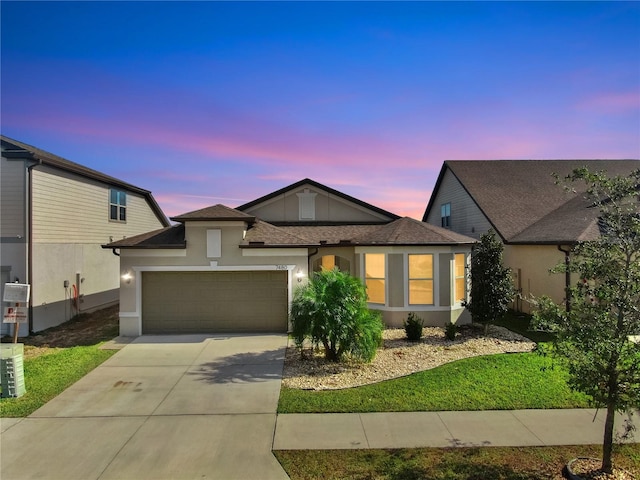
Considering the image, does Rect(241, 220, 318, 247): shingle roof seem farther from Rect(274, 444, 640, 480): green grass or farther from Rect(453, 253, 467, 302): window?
Rect(274, 444, 640, 480): green grass

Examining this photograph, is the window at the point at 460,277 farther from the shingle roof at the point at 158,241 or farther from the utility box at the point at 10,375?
the utility box at the point at 10,375

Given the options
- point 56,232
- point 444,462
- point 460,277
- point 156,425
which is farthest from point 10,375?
point 460,277

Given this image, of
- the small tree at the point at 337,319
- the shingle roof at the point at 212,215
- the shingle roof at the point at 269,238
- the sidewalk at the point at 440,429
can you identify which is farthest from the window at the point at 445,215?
the sidewalk at the point at 440,429

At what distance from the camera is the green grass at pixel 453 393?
6762mm

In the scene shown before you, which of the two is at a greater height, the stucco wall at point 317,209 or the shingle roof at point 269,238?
the stucco wall at point 317,209

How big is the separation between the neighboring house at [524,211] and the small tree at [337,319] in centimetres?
653

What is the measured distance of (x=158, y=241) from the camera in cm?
1266

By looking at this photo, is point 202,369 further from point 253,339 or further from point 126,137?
point 126,137

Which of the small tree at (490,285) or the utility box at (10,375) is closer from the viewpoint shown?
the utility box at (10,375)

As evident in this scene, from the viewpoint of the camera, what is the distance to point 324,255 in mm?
15367

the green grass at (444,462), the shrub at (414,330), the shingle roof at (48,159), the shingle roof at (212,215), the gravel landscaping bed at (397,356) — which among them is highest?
the shingle roof at (48,159)

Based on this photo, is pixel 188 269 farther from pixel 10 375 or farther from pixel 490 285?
pixel 490 285

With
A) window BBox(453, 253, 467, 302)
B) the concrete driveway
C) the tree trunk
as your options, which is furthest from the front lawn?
window BBox(453, 253, 467, 302)

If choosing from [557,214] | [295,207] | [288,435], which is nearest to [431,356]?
[288,435]
